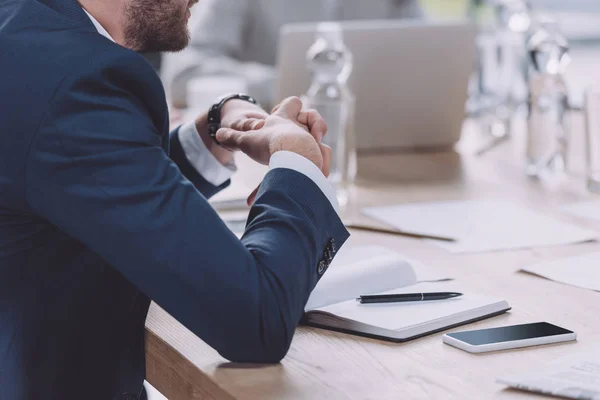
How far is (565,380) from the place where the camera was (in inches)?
34.0

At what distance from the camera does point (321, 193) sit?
0.99 meters

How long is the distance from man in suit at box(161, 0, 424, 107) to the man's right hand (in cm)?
192

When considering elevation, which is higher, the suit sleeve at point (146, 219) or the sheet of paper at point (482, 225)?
the suit sleeve at point (146, 219)

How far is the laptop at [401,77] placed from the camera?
6.40ft

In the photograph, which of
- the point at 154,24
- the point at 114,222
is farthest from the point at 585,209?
the point at 114,222

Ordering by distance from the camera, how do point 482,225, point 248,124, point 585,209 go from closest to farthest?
point 248,124, point 482,225, point 585,209

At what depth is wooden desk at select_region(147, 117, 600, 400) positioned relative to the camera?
2.88 feet

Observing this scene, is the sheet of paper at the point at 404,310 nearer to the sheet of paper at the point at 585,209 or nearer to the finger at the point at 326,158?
the finger at the point at 326,158

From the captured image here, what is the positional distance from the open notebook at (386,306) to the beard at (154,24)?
350 mm

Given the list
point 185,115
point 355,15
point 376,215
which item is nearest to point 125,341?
point 376,215

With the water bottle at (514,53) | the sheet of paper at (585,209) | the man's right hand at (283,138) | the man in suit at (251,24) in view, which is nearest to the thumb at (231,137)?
the man's right hand at (283,138)

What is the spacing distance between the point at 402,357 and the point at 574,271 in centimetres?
42

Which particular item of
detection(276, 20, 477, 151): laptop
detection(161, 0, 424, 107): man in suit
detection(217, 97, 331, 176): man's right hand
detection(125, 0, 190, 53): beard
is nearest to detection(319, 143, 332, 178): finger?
detection(217, 97, 331, 176): man's right hand

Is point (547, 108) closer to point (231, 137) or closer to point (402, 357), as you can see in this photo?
point (231, 137)
